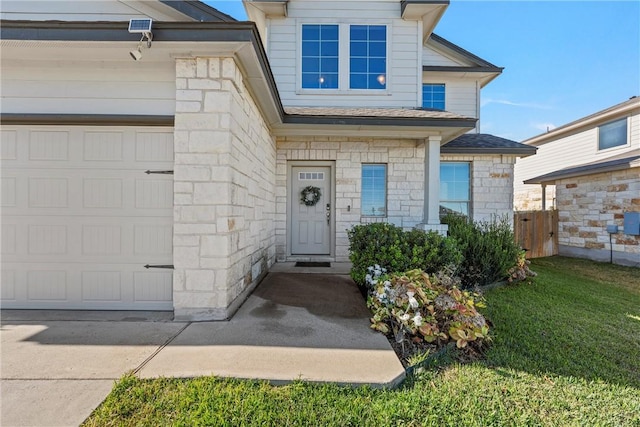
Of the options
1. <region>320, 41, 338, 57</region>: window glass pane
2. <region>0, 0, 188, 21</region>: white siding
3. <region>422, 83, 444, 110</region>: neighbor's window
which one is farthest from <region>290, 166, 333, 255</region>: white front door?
<region>422, 83, 444, 110</region>: neighbor's window

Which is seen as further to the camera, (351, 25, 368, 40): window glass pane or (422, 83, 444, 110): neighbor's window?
(422, 83, 444, 110): neighbor's window

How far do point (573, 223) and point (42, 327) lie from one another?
12.3 metres

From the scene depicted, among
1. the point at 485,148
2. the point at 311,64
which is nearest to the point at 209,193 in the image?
the point at 311,64

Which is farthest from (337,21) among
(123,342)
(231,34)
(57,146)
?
(123,342)

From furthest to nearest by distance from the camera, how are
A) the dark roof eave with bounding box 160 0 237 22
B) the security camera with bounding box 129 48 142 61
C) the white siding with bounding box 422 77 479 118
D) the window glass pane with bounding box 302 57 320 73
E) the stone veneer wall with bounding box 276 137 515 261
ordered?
1. the white siding with bounding box 422 77 479 118
2. the window glass pane with bounding box 302 57 320 73
3. the stone veneer wall with bounding box 276 137 515 261
4. the dark roof eave with bounding box 160 0 237 22
5. the security camera with bounding box 129 48 142 61

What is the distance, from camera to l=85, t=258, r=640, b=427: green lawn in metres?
1.78

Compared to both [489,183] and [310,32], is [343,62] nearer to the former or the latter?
[310,32]

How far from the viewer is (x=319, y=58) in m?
6.70

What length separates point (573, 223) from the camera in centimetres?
881

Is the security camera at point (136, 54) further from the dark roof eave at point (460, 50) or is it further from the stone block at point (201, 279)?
the dark roof eave at point (460, 50)

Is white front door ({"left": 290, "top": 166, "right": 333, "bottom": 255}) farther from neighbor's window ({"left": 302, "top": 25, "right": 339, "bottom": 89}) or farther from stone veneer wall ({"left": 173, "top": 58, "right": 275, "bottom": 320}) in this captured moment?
stone veneer wall ({"left": 173, "top": 58, "right": 275, "bottom": 320})

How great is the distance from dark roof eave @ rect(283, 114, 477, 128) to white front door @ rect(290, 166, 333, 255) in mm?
1324

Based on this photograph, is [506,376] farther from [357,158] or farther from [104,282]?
[357,158]

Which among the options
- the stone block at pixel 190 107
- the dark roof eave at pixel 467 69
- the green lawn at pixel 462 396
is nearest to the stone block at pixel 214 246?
the green lawn at pixel 462 396
